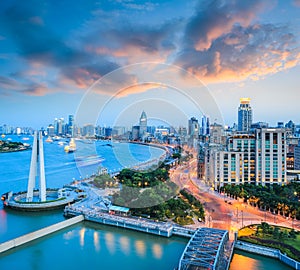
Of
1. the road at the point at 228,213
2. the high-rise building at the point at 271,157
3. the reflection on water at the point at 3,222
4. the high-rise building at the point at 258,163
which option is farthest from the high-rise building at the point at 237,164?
the reflection on water at the point at 3,222

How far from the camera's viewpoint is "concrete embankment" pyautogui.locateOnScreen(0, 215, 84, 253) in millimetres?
3636

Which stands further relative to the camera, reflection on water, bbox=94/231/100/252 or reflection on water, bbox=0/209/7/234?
reflection on water, bbox=0/209/7/234

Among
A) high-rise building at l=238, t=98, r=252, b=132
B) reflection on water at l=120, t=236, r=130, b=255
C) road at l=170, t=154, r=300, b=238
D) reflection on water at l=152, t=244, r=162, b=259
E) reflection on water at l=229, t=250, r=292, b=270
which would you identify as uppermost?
high-rise building at l=238, t=98, r=252, b=132

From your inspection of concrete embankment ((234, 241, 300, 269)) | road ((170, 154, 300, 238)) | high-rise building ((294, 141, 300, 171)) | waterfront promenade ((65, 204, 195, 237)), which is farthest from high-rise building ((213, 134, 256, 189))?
concrete embankment ((234, 241, 300, 269))

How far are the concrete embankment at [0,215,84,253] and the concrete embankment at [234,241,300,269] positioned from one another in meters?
2.62

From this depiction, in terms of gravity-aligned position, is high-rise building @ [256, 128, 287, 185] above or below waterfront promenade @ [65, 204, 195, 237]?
above

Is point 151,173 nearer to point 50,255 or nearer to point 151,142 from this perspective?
point 50,255

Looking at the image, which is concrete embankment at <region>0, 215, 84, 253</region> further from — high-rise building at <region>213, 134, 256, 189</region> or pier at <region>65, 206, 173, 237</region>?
high-rise building at <region>213, 134, 256, 189</region>

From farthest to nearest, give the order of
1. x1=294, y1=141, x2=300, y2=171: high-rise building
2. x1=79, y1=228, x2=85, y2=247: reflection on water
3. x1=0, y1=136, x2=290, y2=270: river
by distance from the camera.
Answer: x1=294, y1=141, x2=300, y2=171: high-rise building → x1=79, y1=228, x2=85, y2=247: reflection on water → x1=0, y1=136, x2=290, y2=270: river

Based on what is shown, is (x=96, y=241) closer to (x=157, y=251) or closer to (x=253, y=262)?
(x=157, y=251)

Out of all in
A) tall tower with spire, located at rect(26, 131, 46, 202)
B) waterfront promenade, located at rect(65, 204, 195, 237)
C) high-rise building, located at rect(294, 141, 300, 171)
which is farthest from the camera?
high-rise building, located at rect(294, 141, 300, 171)

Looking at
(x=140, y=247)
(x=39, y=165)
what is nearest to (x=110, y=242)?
(x=140, y=247)

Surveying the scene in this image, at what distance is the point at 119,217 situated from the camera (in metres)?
4.66

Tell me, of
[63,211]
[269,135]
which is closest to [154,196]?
[63,211]
